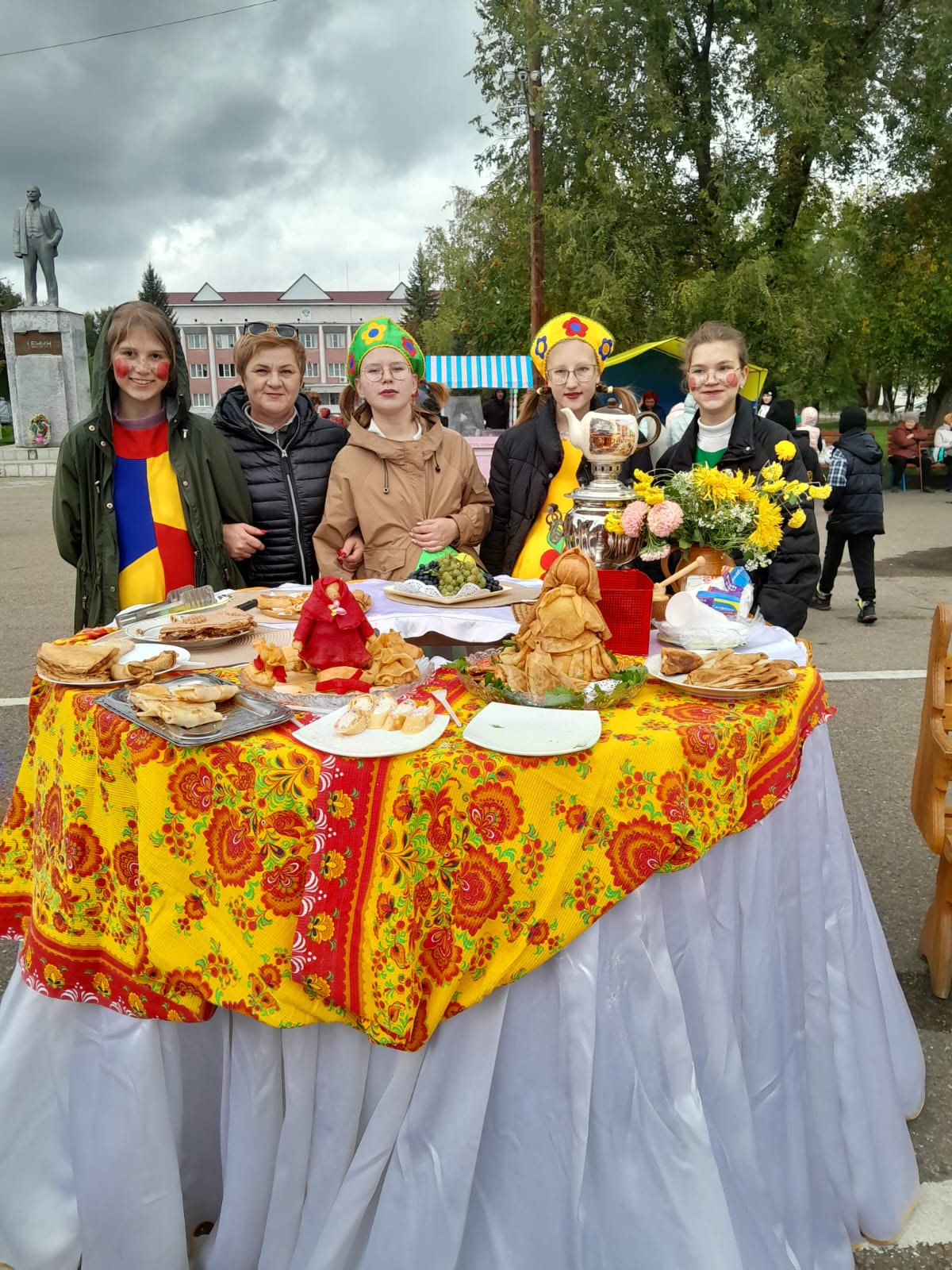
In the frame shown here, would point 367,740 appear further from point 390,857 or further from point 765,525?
point 765,525

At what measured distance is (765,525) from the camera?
2.39 metres

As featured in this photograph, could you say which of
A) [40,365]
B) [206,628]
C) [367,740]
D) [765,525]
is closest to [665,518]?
[765,525]

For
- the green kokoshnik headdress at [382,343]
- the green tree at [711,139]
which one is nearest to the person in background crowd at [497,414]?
the green tree at [711,139]

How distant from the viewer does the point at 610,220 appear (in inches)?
685

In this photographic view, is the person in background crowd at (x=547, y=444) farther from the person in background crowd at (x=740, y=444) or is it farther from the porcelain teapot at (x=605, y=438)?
the porcelain teapot at (x=605, y=438)

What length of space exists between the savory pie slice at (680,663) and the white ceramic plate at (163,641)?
3.83 ft

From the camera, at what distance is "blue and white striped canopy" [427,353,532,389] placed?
2070 cm

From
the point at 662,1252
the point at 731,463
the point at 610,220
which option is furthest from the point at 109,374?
the point at 610,220

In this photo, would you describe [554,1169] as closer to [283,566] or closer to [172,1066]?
[172,1066]

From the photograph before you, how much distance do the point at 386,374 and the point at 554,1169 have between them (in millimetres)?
2699

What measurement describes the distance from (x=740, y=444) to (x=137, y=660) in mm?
2293

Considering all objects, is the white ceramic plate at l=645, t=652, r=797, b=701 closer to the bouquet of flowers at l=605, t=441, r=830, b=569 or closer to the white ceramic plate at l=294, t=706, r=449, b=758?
the bouquet of flowers at l=605, t=441, r=830, b=569

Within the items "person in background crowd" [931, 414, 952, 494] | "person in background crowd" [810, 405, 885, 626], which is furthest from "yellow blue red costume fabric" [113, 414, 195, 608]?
"person in background crowd" [931, 414, 952, 494]

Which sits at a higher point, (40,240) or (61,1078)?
(40,240)
